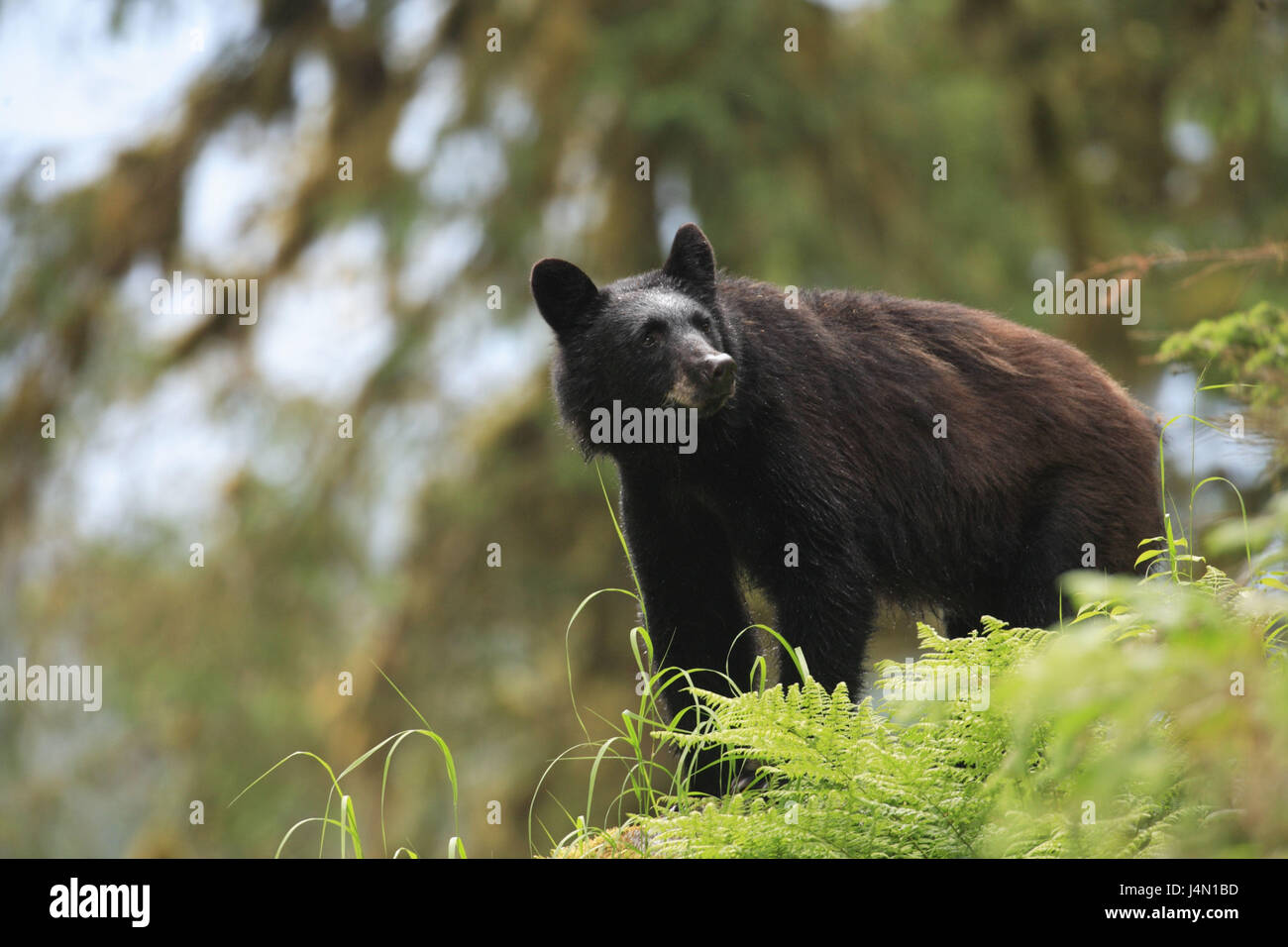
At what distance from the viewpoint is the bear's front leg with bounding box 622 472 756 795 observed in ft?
18.5

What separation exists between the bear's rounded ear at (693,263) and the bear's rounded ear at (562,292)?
15.3 inches

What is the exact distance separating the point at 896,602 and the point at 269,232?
1126cm

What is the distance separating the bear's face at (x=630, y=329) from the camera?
Result: 17.8ft

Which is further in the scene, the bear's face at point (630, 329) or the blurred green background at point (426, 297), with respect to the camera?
the blurred green background at point (426, 297)

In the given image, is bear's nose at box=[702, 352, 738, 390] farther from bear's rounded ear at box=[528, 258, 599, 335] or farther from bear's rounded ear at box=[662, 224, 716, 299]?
bear's rounded ear at box=[528, 258, 599, 335]

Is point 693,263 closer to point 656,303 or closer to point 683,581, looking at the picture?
point 656,303

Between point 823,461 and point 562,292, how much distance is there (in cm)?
142

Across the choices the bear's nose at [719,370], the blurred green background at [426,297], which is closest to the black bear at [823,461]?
the bear's nose at [719,370]

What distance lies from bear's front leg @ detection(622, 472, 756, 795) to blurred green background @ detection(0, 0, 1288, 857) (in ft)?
24.7

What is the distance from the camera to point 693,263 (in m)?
5.74

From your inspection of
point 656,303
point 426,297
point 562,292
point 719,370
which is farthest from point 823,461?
point 426,297

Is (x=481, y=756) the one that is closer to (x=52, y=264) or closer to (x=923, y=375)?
(x=52, y=264)

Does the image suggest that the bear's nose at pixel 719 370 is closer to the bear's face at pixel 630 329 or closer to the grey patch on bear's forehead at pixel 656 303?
the bear's face at pixel 630 329

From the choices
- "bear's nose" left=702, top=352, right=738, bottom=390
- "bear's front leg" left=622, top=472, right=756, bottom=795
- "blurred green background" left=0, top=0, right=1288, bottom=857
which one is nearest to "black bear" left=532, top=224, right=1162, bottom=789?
"bear's front leg" left=622, top=472, right=756, bottom=795
